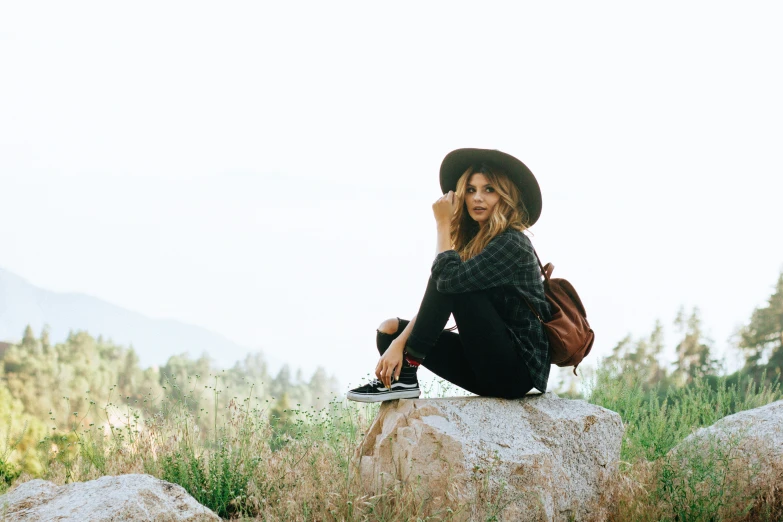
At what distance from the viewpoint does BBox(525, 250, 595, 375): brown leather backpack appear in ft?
15.0

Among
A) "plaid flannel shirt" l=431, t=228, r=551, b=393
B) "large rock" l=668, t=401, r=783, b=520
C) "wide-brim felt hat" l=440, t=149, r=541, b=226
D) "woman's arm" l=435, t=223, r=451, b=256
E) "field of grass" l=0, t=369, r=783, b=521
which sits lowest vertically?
A: "field of grass" l=0, t=369, r=783, b=521

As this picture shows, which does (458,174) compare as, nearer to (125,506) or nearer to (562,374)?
(125,506)

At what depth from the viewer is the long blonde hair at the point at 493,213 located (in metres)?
4.61

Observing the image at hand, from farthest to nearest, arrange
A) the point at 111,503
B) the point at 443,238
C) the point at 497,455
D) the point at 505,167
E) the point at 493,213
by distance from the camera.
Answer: the point at 505,167, the point at 493,213, the point at 443,238, the point at 497,455, the point at 111,503

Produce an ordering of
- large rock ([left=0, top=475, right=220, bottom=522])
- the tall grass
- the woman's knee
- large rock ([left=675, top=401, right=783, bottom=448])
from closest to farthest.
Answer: large rock ([left=0, top=475, right=220, bottom=522]) < the tall grass < the woman's knee < large rock ([left=675, top=401, right=783, bottom=448])

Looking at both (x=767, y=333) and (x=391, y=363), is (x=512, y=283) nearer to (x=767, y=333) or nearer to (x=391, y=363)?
(x=391, y=363)

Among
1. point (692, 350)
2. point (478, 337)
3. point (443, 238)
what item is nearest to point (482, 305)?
point (478, 337)

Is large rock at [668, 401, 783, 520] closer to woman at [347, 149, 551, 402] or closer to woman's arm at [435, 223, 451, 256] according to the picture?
woman at [347, 149, 551, 402]

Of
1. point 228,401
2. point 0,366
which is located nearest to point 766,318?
point 228,401

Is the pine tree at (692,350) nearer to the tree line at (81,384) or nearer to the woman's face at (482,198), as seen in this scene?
the tree line at (81,384)

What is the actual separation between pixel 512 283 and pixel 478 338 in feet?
1.36

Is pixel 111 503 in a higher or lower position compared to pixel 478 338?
lower

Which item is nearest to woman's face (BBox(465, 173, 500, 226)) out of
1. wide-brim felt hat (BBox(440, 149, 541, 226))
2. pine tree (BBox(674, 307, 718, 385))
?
wide-brim felt hat (BBox(440, 149, 541, 226))

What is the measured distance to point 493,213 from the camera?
183 inches
